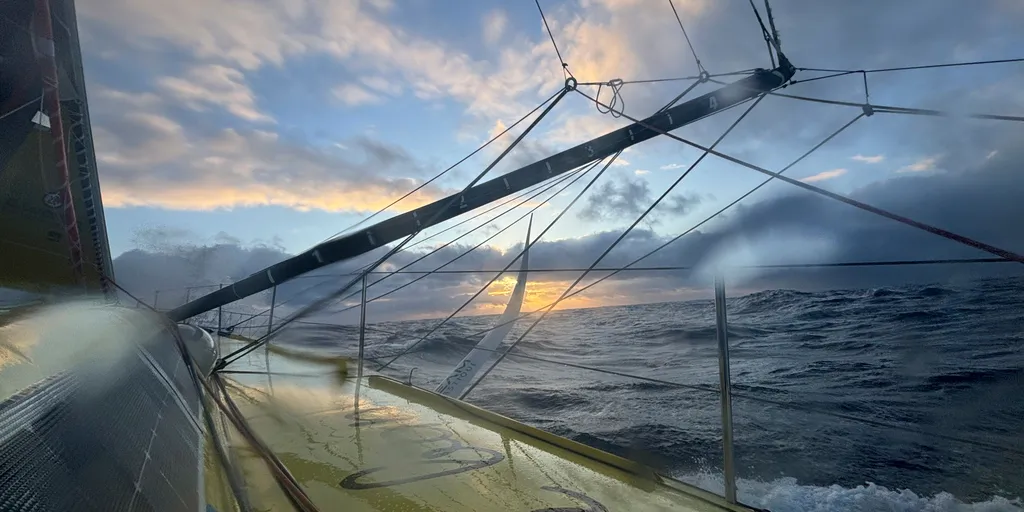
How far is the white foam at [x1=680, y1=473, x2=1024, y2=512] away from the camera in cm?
605

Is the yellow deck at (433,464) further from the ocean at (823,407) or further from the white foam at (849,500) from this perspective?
the white foam at (849,500)

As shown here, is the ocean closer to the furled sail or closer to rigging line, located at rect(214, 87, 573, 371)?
rigging line, located at rect(214, 87, 573, 371)

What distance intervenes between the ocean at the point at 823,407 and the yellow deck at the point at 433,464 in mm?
725

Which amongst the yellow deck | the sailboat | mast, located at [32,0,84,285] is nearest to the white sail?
the sailboat

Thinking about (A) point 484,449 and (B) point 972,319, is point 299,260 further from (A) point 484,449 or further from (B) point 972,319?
(B) point 972,319

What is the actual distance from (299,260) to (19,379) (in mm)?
5972

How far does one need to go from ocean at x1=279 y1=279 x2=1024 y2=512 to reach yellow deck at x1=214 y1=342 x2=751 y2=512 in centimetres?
73

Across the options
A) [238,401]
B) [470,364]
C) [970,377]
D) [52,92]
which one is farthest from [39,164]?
[970,377]

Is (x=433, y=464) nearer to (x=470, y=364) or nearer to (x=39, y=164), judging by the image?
(x=470, y=364)

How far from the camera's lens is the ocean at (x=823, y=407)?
21.7 ft

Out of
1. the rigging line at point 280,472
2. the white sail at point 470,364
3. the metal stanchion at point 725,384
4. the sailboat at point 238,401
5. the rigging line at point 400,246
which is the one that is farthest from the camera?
the white sail at point 470,364

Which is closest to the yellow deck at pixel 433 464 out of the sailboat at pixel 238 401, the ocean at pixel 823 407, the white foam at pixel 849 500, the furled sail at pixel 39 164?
the sailboat at pixel 238 401

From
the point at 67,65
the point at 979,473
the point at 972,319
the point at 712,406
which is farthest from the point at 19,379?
the point at 972,319

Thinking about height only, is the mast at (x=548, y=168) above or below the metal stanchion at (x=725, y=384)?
above
